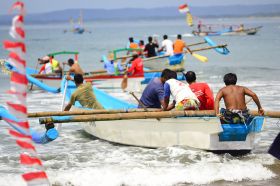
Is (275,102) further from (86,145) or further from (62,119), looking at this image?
(62,119)

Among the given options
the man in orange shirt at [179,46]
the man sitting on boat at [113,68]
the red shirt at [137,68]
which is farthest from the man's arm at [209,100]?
the man in orange shirt at [179,46]

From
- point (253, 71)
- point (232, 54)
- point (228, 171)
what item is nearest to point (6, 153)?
point (228, 171)

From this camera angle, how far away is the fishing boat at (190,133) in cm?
938

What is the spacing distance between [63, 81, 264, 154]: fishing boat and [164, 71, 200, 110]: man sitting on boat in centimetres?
21

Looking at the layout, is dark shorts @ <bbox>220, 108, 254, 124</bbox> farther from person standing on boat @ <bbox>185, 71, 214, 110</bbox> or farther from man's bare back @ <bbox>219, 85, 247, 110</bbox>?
person standing on boat @ <bbox>185, 71, 214, 110</bbox>

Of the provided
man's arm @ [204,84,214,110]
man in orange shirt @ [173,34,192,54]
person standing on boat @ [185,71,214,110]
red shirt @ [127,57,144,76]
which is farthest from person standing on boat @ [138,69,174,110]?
man in orange shirt @ [173,34,192,54]

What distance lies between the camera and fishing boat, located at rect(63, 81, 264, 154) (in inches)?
369

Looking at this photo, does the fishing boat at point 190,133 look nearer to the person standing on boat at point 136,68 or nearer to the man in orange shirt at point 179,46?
the person standing on boat at point 136,68

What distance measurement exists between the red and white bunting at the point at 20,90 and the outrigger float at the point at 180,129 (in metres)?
3.94

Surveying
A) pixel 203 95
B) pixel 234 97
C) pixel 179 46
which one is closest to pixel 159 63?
pixel 179 46

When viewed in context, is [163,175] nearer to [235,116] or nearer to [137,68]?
[235,116]

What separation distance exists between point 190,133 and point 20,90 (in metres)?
5.43

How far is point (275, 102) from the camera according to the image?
16125 millimetres

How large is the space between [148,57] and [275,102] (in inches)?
340
